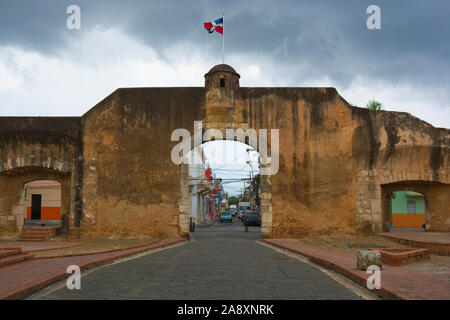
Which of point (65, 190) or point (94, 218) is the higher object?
point (65, 190)

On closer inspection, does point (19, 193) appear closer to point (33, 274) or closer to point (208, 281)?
point (33, 274)

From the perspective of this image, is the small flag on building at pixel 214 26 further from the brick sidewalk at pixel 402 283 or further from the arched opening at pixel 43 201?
the arched opening at pixel 43 201

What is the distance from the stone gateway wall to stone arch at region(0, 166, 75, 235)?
1.08 ft

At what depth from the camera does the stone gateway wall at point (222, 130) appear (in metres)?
16.3

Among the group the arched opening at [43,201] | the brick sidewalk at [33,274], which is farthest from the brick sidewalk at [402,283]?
the arched opening at [43,201]

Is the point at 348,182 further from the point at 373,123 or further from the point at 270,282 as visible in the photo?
Result: the point at 270,282

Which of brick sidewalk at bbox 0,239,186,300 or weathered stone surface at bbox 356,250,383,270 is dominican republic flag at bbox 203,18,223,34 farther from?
weathered stone surface at bbox 356,250,383,270

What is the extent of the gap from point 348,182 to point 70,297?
12.7 meters

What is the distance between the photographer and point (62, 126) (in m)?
16.5

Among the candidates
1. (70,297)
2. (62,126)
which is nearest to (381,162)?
(62,126)

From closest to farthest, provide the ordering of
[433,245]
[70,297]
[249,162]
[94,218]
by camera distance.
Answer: [70,297] → [433,245] → [94,218] → [249,162]

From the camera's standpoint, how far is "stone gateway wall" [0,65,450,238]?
16.3m

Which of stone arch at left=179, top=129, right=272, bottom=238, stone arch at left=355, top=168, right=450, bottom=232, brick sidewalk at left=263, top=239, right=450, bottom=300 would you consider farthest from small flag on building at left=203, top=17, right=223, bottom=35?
brick sidewalk at left=263, top=239, right=450, bottom=300

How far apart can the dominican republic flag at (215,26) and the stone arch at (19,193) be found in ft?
27.0
